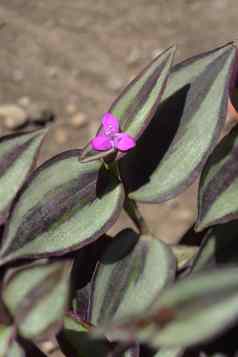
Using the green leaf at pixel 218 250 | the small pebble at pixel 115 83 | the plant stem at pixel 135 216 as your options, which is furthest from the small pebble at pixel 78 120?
the green leaf at pixel 218 250

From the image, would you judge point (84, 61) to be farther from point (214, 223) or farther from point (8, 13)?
point (214, 223)

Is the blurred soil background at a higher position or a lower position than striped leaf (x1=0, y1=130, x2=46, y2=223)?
lower

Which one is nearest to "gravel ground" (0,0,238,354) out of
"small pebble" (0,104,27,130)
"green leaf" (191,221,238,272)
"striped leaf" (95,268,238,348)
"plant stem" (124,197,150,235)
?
"small pebble" (0,104,27,130)

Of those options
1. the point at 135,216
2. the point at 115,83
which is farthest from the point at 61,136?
the point at 135,216

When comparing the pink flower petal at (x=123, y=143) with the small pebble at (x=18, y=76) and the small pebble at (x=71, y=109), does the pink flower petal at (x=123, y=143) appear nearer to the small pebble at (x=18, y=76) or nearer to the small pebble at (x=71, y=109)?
the small pebble at (x=71, y=109)

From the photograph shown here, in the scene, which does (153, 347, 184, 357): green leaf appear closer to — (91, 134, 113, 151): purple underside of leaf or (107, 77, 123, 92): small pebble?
(91, 134, 113, 151): purple underside of leaf

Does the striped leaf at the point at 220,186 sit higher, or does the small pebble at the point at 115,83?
the striped leaf at the point at 220,186
